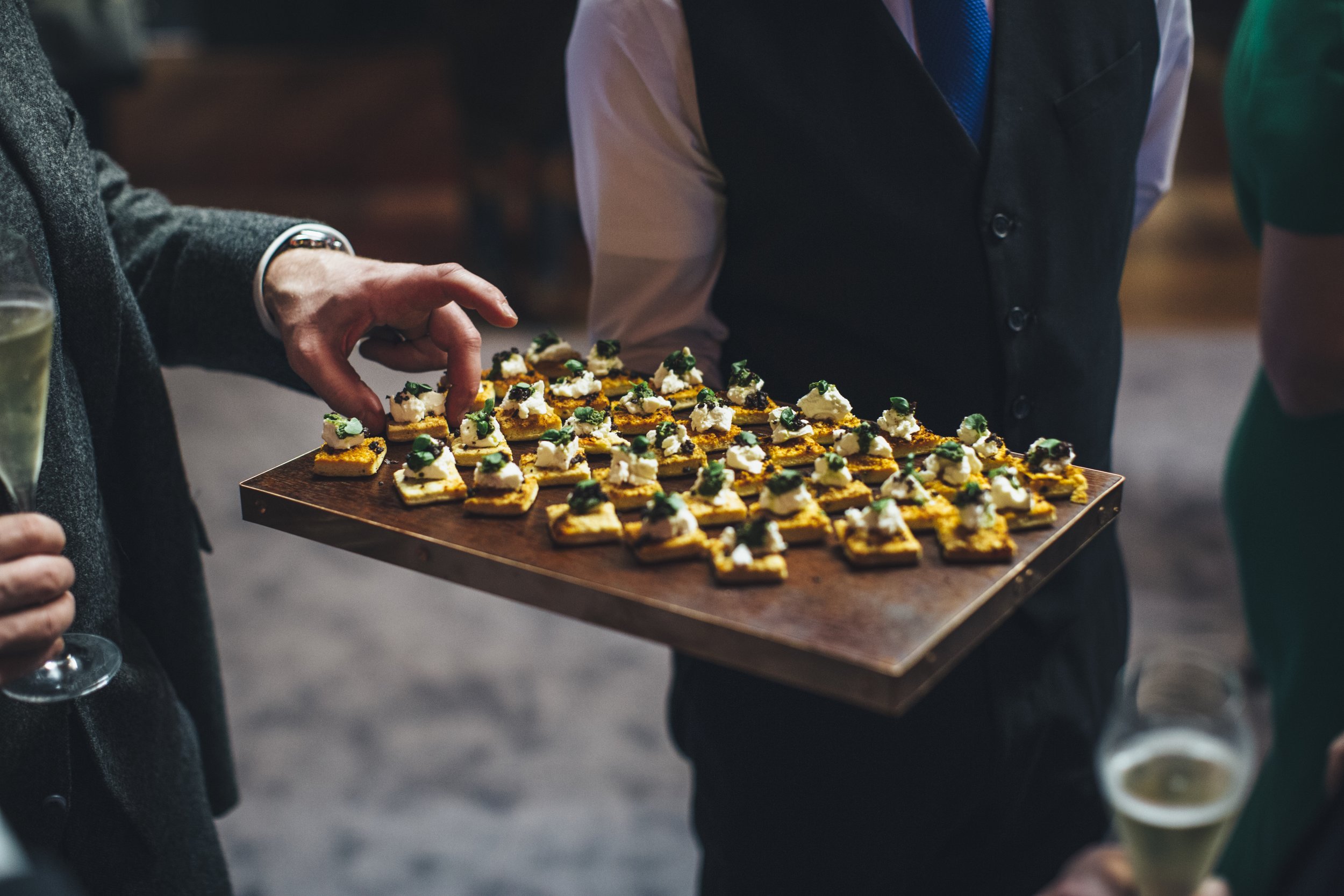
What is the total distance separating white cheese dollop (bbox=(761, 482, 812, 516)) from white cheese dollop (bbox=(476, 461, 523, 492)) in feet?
0.80

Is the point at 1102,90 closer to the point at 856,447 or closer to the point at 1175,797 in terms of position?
the point at 856,447

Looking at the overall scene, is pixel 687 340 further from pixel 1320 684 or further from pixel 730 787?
pixel 1320 684

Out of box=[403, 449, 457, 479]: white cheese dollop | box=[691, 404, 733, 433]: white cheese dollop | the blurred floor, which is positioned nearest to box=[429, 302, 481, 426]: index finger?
box=[403, 449, 457, 479]: white cheese dollop

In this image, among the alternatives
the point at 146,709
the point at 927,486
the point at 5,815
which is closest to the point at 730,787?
the point at 927,486

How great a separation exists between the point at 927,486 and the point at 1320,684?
718 mm

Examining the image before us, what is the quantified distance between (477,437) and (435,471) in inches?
4.4

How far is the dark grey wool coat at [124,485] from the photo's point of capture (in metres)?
1.14

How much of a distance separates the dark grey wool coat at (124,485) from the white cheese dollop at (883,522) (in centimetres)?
73

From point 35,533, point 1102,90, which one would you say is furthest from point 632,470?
point 1102,90

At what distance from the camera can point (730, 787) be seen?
154cm

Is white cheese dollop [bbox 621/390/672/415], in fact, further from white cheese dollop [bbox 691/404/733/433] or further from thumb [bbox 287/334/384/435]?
thumb [bbox 287/334/384/435]

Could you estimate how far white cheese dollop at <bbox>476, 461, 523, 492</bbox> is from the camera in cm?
112

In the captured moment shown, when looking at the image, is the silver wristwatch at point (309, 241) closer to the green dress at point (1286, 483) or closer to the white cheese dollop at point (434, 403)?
the white cheese dollop at point (434, 403)

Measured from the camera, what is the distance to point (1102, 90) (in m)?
1.38
